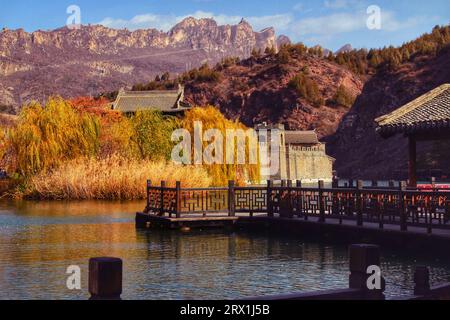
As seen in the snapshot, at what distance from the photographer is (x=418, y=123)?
17094 millimetres

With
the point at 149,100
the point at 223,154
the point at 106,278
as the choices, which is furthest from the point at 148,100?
the point at 106,278

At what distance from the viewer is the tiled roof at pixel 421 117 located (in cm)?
1686

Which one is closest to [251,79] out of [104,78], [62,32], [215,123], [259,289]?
[104,78]

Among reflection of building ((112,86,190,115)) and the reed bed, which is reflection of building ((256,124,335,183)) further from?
the reed bed

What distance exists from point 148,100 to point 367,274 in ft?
210

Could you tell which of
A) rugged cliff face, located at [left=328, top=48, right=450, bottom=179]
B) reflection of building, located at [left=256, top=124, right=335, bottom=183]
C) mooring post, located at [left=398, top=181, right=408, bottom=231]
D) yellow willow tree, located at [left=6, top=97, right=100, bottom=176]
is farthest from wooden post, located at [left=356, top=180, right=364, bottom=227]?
reflection of building, located at [left=256, top=124, right=335, bottom=183]

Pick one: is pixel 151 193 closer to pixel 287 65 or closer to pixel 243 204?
pixel 243 204

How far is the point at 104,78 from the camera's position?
15900 cm

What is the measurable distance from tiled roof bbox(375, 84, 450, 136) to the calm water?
12.7 ft

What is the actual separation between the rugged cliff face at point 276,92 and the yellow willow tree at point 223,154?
69486mm

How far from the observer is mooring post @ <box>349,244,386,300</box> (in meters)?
6.59

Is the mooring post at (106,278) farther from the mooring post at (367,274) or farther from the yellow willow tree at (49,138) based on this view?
the yellow willow tree at (49,138)

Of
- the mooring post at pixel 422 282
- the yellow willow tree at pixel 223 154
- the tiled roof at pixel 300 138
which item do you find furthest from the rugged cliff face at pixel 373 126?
the mooring post at pixel 422 282

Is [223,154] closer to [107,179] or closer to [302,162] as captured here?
[107,179]
